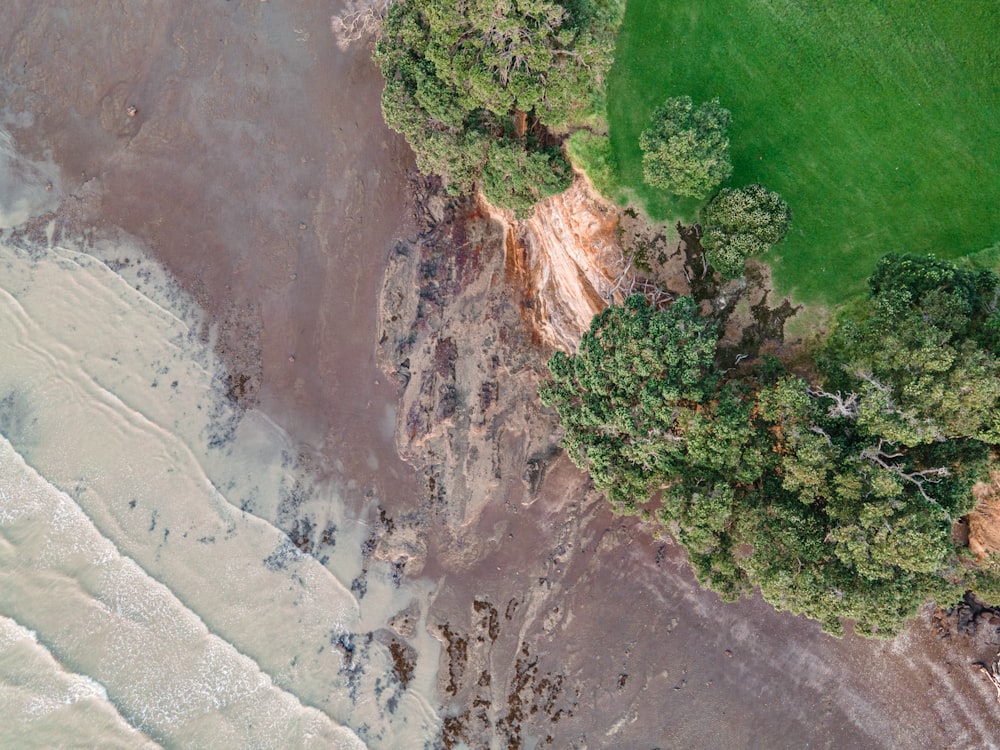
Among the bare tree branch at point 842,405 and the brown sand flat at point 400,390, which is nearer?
the bare tree branch at point 842,405

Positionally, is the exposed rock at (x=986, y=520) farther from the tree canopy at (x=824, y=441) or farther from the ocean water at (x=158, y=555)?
the ocean water at (x=158, y=555)

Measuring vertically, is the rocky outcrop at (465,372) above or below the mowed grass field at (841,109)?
below

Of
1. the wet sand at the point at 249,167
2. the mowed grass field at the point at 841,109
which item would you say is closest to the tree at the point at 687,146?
the mowed grass field at the point at 841,109

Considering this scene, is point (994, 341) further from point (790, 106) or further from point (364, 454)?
point (364, 454)

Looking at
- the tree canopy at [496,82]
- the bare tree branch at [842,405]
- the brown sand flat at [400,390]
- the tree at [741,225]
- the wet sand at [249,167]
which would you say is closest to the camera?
the bare tree branch at [842,405]

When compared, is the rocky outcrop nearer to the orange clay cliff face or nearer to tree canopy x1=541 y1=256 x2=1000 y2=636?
the orange clay cliff face

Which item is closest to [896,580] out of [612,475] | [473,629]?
[612,475]

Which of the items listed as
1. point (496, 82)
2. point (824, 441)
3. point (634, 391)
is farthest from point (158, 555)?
point (824, 441)
